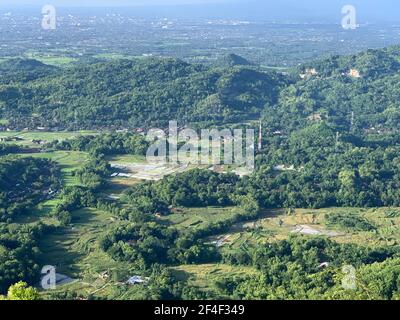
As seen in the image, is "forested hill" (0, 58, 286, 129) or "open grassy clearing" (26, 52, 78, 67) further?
"open grassy clearing" (26, 52, 78, 67)

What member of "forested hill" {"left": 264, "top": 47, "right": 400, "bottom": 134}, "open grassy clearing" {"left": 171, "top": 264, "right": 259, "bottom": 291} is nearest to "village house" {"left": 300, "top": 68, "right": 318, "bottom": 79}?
"forested hill" {"left": 264, "top": 47, "right": 400, "bottom": 134}


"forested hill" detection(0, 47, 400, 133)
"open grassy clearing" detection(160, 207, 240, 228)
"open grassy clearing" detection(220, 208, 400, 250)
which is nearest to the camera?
"open grassy clearing" detection(220, 208, 400, 250)

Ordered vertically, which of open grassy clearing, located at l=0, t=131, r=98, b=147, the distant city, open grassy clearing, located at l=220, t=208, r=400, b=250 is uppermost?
the distant city

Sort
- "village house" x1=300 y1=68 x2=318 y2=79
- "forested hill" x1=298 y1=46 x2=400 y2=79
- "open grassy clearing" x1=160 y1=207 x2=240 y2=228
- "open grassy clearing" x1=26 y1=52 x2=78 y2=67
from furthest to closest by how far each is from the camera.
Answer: "open grassy clearing" x1=26 y1=52 x2=78 y2=67
"village house" x1=300 y1=68 x2=318 y2=79
"forested hill" x1=298 y1=46 x2=400 y2=79
"open grassy clearing" x1=160 y1=207 x2=240 y2=228

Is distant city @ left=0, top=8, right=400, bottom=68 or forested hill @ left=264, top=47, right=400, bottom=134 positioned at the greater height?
distant city @ left=0, top=8, right=400, bottom=68

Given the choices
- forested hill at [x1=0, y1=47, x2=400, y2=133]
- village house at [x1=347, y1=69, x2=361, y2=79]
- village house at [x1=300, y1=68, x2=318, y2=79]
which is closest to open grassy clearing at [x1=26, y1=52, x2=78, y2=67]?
forested hill at [x1=0, y1=47, x2=400, y2=133]

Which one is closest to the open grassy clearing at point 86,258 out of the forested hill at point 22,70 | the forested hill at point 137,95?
the forested hill at point 137,95

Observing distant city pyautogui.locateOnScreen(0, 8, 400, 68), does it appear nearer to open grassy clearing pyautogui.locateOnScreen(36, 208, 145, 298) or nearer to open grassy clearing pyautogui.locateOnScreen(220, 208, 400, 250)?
open grassy clearing pyautogui.locateOnScreen(220, 208, 400, 250)

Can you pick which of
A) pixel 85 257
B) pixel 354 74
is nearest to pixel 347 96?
pixel 354 74
